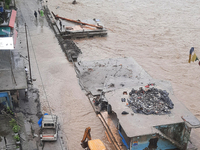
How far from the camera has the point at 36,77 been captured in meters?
17.5

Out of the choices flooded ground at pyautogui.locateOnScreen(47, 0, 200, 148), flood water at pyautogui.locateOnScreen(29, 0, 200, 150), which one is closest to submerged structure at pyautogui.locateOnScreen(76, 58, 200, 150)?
flood water at pyautogui.locateOnScreen(29, 0, 200, 150)

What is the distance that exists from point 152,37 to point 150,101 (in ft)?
43.5

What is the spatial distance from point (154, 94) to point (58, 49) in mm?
11560

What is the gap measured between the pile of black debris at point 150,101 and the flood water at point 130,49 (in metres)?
2.37

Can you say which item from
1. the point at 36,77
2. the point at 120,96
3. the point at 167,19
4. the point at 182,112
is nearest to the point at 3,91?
the point at 36,77

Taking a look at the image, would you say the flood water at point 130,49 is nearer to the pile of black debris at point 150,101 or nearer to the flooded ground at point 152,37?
the flooded ground at point 152,37

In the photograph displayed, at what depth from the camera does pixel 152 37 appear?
79.5ft

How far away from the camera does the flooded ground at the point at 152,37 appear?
18.1 m

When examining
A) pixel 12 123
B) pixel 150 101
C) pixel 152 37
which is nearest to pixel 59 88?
pixel 12 123

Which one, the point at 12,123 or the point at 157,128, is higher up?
the point at 157,128

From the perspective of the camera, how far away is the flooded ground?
18139mm

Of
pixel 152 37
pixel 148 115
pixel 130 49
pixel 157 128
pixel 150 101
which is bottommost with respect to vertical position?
pixel 157 128

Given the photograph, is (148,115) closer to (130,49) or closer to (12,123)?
(12,123)

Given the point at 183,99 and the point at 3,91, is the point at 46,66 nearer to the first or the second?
the point at 3,91
